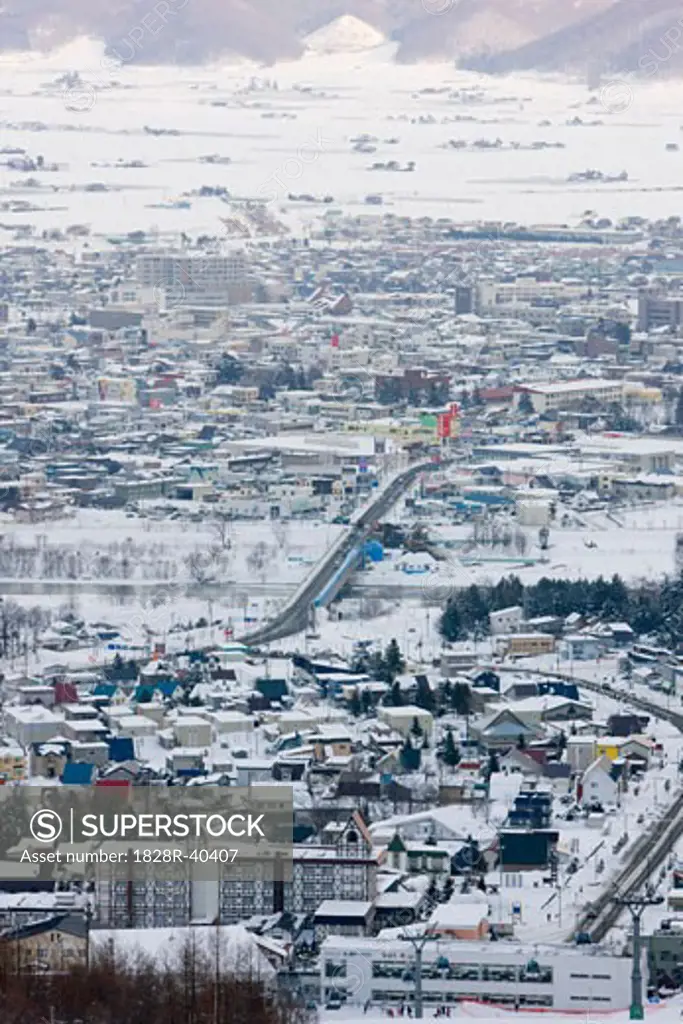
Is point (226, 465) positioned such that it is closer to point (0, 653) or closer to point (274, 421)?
point (274, 421)

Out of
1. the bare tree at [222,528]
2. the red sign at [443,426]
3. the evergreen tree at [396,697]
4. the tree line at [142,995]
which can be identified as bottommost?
the red sign at [443,426]

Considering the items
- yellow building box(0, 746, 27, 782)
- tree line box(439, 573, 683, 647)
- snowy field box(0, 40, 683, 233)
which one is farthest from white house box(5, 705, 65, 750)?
snowy field box(0, 40, 683, 233)

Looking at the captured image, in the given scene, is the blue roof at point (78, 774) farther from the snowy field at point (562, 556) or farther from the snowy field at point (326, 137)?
the snowy field at point (326, 137)

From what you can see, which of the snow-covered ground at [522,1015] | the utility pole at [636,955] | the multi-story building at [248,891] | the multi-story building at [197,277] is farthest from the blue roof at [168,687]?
the multi-story building at [197,277]

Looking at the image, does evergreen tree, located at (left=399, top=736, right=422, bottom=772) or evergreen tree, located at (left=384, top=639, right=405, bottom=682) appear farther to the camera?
evergreen tree, located at (left=384, top=639, right=405, bottom=682)

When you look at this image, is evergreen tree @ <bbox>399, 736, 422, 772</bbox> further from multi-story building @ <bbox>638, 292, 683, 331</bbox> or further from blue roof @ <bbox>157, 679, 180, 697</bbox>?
multi-story building @ <bbox>638, 292, 683, 331</bbox>

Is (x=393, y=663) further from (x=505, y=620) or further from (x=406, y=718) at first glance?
(x=505, y=620)
